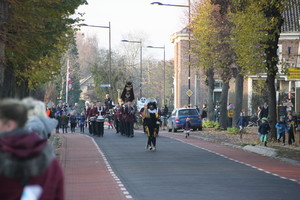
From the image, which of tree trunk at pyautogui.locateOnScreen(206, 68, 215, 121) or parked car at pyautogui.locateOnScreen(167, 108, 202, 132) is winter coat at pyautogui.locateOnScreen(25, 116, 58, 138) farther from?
tree trunk at pyautogui.locateOnScreen(206, 68, 215, 121)

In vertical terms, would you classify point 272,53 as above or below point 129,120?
above

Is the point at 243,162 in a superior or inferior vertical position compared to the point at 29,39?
inferior

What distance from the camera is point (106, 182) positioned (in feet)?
51.8

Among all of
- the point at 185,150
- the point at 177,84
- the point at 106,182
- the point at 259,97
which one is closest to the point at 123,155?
the point at 185,150

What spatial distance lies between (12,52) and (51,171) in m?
18.6

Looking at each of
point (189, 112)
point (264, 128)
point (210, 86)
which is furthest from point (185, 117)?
point (264, 128)

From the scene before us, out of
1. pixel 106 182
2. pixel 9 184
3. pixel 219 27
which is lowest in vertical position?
pixel 106 182

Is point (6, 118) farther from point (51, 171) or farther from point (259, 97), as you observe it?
point (259, 97)

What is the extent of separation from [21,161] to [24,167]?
45 mm

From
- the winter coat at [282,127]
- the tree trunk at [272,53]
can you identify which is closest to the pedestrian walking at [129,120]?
the tree trunk at [272,53]

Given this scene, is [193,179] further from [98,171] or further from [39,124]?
[39,124]

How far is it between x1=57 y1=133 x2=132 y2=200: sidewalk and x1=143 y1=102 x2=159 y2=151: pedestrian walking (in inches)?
76.2

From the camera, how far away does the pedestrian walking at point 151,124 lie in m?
26.2

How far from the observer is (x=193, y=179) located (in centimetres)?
1605
